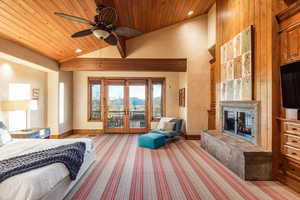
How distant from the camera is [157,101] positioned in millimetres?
7012

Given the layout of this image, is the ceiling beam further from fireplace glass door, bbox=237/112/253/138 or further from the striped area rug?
the striped area rug

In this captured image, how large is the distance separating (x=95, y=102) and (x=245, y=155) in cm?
587

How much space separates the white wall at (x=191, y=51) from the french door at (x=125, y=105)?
5.98ft

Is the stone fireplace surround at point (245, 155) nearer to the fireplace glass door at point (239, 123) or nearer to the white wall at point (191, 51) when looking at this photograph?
the fireplace glass door at point (239, 123)

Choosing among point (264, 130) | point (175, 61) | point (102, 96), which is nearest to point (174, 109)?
point (175, 61)

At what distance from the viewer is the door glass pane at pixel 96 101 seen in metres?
6.88

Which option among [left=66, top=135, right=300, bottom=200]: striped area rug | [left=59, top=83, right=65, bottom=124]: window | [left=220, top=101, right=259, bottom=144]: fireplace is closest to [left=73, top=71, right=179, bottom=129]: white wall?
[left=59, top=83, right=65, bottom=124]: window

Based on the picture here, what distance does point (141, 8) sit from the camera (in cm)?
399

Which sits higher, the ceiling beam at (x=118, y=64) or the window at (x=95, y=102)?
the ceiling beam at (x=118, y=64)

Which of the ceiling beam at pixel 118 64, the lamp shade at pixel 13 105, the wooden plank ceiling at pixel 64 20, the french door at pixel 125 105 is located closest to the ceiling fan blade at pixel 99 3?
the wooden plank ceiling at pixel 64 20

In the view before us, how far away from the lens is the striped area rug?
7.64 ft

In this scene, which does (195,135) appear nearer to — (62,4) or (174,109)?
(174,109)

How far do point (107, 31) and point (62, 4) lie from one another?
109cm

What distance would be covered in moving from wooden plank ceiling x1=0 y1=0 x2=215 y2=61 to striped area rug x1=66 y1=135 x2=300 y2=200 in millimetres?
3113
